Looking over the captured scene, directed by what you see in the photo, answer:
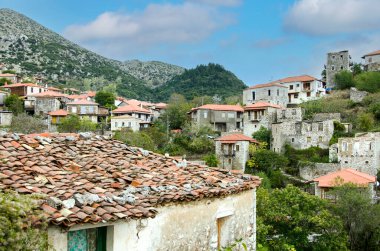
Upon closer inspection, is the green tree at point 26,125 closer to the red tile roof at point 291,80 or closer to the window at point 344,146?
the red tile roof at point 291,80

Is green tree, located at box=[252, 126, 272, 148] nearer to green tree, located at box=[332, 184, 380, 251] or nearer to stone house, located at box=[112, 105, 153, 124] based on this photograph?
stone house, located at box=[112, 105, 153, 124]

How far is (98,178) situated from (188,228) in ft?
5.85

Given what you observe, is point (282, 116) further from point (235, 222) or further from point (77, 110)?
point (235, 222)

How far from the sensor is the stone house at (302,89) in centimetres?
8493

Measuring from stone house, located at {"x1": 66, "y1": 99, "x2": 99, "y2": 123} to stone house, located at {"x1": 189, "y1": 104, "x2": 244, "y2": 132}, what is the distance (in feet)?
58.5

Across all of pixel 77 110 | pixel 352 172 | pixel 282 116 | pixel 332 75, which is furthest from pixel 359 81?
pixel 77 110

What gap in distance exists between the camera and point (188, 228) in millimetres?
7586

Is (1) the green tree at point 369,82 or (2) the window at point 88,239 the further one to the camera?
(1) the green tree at point 369,82

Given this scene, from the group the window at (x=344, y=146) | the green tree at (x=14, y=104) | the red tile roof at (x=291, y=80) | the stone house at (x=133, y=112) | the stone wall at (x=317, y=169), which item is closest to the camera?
the stone wall at (x=317, y=169)

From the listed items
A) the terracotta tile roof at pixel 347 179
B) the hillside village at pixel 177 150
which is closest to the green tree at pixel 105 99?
the hillside village at pixel 177 150

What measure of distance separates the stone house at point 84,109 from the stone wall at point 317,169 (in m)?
39.1

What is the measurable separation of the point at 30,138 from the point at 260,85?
75929 mm

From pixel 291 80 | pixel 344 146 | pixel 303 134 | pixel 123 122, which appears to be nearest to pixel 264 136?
pixel 303 134

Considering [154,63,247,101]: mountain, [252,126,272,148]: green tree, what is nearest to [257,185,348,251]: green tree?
[252,126,272,148]: green tree
